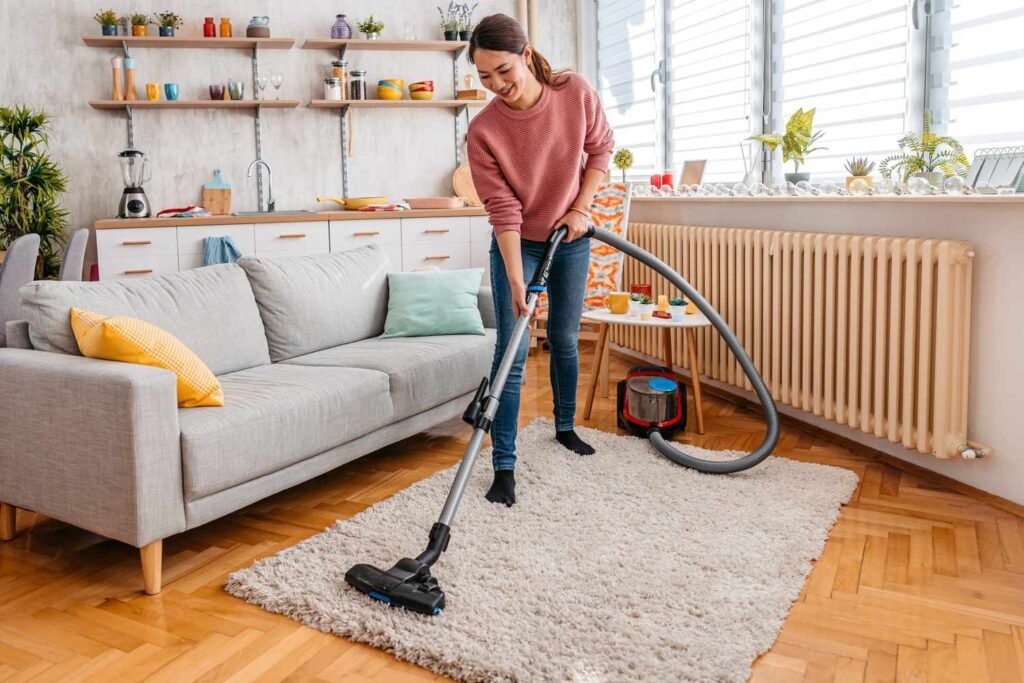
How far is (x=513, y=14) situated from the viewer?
575 cm

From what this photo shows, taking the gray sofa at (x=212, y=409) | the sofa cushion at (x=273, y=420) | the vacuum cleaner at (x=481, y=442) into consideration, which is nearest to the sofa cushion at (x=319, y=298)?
the gray sofa at (x=212, y=409)

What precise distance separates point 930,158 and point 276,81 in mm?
3657

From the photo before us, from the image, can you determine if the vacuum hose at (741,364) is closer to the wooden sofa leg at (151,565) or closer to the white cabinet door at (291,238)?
the wooden sofa leg at (151,565)

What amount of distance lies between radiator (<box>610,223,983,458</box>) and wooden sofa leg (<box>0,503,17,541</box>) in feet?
8.53

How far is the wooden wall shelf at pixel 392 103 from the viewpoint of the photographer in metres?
5.33

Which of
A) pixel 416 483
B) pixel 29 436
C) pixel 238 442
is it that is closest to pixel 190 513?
pixel 238 442

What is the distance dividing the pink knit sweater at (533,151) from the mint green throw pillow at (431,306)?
2.96ft

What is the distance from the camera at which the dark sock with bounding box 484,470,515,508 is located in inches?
103

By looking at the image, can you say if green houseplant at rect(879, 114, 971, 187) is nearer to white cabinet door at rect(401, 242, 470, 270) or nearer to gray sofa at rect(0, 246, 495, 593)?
gray sofa at rect(0, 246, 495, 593)

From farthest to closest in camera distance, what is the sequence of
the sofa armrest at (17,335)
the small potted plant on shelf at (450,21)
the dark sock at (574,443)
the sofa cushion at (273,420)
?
the small potted plant on shelf at (450,21) < the dark sock at (574,443) < the sofa armrest at (17,335) < the sofa cushion at (273,420)

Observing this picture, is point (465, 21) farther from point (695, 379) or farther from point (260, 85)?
point (695, 379)

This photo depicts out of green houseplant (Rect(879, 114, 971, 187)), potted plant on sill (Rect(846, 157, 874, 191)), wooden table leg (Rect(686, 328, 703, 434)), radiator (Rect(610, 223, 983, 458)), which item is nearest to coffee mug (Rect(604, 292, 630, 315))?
wooden table leg (Rect(686, 328, 703, 434))

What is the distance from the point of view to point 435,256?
5262 millimetres

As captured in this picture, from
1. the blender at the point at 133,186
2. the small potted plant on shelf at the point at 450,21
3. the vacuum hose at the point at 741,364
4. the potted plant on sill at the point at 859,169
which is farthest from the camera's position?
the small potted plant on shelf at the point at 450,21
